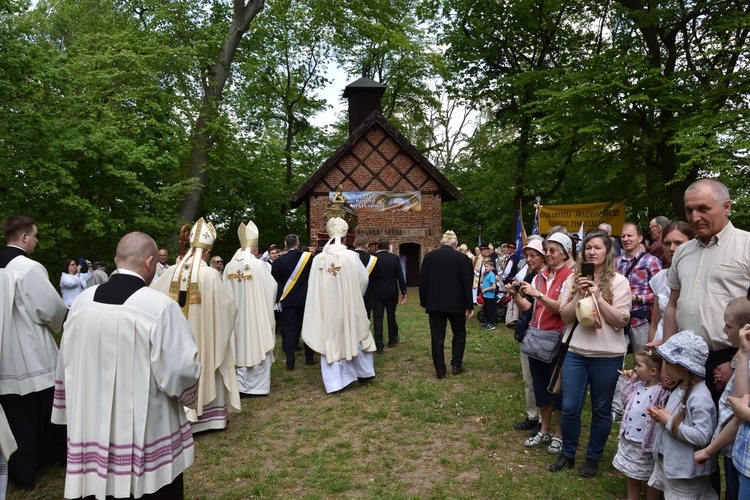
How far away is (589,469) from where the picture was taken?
4.82 meters

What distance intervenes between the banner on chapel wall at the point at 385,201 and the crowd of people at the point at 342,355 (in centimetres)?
1587

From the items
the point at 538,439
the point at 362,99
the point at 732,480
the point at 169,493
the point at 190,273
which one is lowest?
the point at 538,439

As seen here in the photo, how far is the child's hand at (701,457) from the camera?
11.0ft

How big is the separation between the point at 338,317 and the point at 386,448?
265 cm

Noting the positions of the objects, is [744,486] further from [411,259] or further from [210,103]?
[411,259]

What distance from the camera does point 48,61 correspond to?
1223 centimetres

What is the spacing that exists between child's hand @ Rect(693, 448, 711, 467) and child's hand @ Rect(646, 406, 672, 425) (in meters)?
0.26

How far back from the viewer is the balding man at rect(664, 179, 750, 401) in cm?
343

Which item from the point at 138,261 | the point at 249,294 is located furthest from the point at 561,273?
the point at 249,294

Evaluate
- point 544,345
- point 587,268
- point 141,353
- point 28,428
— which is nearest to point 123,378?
point 141,353

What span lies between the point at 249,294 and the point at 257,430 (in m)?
2.14

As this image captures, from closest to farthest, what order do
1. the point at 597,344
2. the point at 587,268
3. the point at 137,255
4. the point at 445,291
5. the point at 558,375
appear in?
1. the point at 137,255
2. the point at 587,268
3. the point at 597,344
4. the point at 558,375
5. the point at 445,291

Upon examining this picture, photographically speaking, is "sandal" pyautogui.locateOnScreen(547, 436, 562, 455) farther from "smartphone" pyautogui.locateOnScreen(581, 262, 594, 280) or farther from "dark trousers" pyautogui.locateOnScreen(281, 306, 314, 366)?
"dark trousers" pyautogui.locateOnScreen(281, 306, 314, 366)

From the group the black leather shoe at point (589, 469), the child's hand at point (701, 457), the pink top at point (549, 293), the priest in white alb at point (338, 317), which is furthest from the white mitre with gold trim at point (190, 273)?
the child's hand at point (701, 457)
